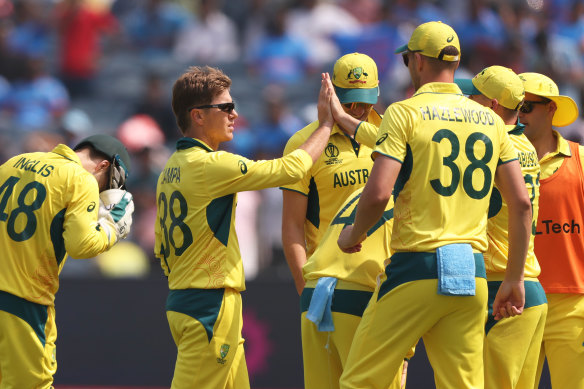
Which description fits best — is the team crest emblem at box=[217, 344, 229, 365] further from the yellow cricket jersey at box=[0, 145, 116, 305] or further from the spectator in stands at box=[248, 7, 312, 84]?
the spectator in stands at box=[248, 7, 312, 84]

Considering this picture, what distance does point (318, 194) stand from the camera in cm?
572

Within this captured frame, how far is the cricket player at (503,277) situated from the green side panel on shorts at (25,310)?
2.67 meters

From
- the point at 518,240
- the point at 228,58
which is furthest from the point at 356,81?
the point at 228,58

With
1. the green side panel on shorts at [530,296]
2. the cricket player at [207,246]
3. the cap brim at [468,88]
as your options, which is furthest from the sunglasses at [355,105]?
the green side panel on shorts at [530,296]

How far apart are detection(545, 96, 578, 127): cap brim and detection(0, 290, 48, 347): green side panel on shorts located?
11.6 feet

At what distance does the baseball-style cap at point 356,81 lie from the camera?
18.7 ft

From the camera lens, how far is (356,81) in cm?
570

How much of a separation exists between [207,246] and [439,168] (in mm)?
1509

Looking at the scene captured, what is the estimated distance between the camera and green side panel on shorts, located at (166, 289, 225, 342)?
16.9 feet

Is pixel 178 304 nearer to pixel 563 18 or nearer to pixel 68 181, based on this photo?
pixel 68 181

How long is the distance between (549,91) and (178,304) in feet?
9.15

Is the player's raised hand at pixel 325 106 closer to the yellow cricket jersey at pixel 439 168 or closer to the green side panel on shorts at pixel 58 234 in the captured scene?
the yellow cricket jersey at pixel 439 168

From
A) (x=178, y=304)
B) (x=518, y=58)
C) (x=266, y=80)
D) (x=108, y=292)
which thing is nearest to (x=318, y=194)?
(x=178, y=304)

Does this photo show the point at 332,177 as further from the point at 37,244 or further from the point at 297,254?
the point at 37,244
